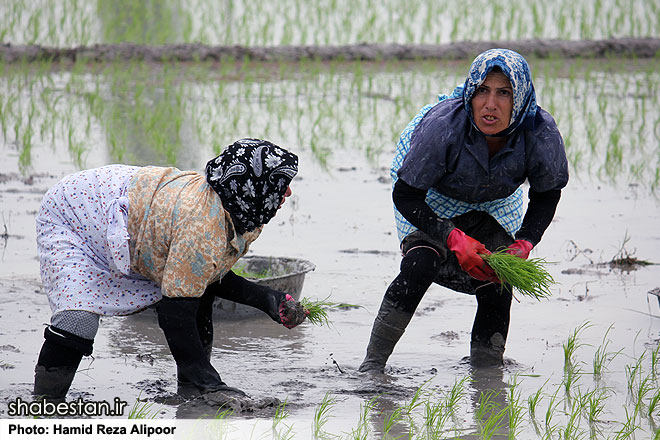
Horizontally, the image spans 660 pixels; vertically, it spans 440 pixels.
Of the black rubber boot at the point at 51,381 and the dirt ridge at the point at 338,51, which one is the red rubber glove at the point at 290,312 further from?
the dirt ridge at the point at 338,51

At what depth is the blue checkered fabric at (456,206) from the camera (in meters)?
3.55

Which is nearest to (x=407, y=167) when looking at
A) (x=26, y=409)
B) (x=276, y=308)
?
(x=276, y=308)

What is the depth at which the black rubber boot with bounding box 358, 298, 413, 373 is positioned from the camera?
3.53 meters

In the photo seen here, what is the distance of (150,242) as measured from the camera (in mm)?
3074

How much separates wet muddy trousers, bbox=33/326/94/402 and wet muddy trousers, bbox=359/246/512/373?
39.8 inches

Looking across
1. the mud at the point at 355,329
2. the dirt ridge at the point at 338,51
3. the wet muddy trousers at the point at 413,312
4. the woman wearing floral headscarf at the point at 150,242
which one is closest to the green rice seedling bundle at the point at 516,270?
the wet muddy trousers at the point at 413,312

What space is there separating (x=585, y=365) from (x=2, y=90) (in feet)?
19.9

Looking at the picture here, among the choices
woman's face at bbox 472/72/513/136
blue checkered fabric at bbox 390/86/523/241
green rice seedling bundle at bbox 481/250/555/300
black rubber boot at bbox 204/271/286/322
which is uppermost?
woman's face at bbox 472/72/513/136

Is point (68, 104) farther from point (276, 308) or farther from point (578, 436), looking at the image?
point (578, 436)

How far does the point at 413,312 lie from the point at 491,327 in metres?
0.32

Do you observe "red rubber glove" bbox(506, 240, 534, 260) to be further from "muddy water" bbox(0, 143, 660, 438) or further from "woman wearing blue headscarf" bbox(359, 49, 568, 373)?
"muddy water" bbox(0, 143, 660, 438)

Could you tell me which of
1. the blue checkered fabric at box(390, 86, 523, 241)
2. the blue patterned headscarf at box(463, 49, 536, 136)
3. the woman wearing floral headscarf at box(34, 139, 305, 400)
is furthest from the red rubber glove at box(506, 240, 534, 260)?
the woman wearing floral headscarf at box(34, 139, 305, 400)

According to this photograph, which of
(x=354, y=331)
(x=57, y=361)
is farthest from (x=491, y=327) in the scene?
(x=57, y=361)

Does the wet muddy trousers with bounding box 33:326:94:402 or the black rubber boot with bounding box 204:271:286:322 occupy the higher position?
the black rubber boot with bounding box 204:271:286:322
